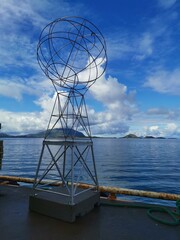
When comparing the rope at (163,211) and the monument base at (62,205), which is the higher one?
the monument base at (62,205)

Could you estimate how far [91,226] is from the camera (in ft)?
15.5

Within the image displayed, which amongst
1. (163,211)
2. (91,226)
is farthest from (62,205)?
(163,211)

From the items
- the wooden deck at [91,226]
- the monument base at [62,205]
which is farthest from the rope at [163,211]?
the monument base at [62,205]

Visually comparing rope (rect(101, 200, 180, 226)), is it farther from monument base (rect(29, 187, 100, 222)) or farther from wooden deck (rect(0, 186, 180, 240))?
monument base (rect(29, 187, 100, 222))

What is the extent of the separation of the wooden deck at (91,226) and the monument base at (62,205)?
0.12 m

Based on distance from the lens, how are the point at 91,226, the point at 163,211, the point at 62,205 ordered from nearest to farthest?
the point at 91,226 < the point at 62,205 < the point at 163,211

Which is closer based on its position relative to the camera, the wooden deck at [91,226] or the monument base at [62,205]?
the wooden deck at [91,226]

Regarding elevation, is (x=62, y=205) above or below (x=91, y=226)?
above

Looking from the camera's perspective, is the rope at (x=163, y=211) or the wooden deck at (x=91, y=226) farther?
the rope at (x=163, y=211)

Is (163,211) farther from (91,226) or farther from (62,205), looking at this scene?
(62,205)

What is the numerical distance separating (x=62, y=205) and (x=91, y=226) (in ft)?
2.71

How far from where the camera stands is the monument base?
498 centimetres

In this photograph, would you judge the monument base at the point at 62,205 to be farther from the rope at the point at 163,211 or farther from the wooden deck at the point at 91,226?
the rope at the point at 163,211

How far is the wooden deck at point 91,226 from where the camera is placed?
14.0 feet
